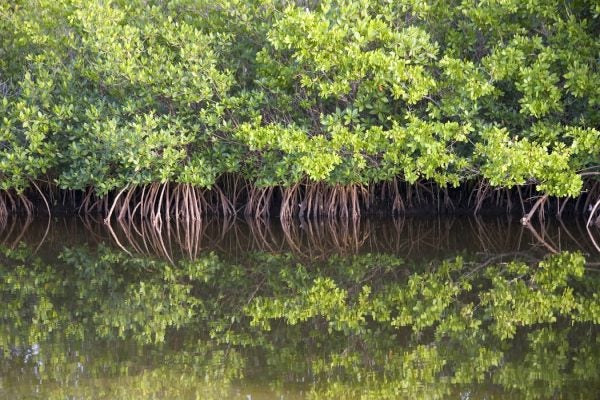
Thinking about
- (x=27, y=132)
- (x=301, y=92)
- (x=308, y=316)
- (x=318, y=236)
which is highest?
(x=301, y=92)

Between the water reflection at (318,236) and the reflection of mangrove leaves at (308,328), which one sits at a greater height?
the reflection of mangrove leaves at (308,328)

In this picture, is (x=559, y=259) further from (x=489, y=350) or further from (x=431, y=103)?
(x=489, y=350)

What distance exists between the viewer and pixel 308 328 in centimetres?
612

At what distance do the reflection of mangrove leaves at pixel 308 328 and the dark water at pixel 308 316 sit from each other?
0.02 m

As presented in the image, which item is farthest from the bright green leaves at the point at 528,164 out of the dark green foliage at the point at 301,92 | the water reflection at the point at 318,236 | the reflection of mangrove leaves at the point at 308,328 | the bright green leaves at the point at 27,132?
the bright green leaves at the point at 27,132

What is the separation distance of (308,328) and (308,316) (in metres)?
0.41

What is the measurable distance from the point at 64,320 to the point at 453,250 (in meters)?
4.30

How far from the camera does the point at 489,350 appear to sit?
17.6 feet

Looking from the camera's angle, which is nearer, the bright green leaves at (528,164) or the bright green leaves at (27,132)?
the bright green leaves at (528,164)

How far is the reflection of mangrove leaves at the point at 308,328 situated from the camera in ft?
15.8

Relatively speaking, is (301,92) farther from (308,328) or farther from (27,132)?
(308,328)

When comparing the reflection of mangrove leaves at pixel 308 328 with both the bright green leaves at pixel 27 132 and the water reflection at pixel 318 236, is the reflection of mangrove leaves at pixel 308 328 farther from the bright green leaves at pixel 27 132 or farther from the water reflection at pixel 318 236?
the bright green leaves at pixel 27 132

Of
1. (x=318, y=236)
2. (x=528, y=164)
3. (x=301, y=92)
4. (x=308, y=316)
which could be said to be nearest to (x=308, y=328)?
(x=308, y=316)

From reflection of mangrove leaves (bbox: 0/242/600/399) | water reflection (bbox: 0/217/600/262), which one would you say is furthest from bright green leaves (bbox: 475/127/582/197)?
reflection of mangrove leaves (bbox: 0/242/600/399)
